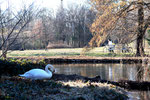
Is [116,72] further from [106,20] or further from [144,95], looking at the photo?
[144,95]

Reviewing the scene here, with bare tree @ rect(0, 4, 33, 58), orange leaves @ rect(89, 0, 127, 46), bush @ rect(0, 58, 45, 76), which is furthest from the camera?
orange leaves @ rect(89, 0, 127, 46)

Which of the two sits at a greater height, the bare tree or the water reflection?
the bare tree

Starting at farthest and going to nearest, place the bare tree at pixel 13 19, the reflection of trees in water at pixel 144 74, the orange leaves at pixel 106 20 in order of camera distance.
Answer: the orange leaves at pixel 106 20 < the reflection of trees in water at pixel 144 74 < the bare tree at pixel 13 19

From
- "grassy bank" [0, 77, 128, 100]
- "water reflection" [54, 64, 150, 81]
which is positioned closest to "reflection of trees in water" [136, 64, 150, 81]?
"water reflection" [54, 64, 150, 81]

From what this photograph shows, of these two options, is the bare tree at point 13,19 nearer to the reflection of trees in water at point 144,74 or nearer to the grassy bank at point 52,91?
the grassy bank at point 52,91

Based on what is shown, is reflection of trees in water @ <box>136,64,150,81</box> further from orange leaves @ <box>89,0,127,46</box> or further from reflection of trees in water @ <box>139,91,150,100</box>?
orange leaves @ <box>89,0,127,46</box>

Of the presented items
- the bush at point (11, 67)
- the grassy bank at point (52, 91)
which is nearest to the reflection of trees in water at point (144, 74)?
the grassy bank at point (52, 91)

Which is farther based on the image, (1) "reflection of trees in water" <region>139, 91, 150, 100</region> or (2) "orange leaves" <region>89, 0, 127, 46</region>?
(2) "orange leaves" <region>89, 0, 127, 46</region>

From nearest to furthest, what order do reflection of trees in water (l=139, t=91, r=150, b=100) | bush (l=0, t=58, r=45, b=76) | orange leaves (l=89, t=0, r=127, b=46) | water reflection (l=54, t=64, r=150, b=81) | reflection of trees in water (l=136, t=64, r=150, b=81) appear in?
reflection of trees in water (l=139, t=91, r=150, b=100)
reflection of trees in water (l=136, t=64, r=150, b=81)
bush (l=0, t=58, r=45, b=76)
orange leaves (l=89, t=0, r=127, b=46)
water reflection (l=54, t=64, r=150, b=81)

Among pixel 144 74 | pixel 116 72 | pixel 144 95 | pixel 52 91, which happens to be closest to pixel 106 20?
pixel 144 74

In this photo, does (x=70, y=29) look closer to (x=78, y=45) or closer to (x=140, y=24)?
(x=78, y=45)

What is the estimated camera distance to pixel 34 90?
673 cm

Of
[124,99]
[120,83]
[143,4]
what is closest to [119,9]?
[143,4]

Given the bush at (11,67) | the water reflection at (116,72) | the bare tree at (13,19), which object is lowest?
the water reflection at (116,72)
